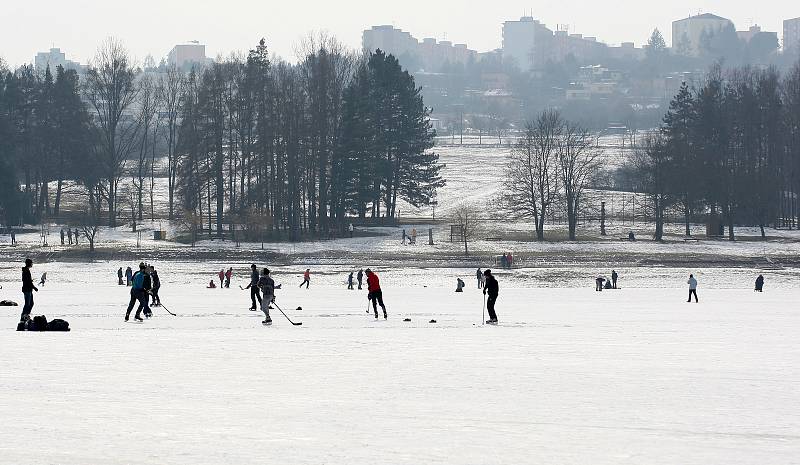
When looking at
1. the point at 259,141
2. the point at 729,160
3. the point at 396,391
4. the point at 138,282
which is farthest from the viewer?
the point at 729,160

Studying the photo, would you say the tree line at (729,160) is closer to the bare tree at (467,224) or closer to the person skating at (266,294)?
the bare tree at (467,224)

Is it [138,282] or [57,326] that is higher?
[138,282]

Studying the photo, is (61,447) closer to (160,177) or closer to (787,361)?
(787,361)

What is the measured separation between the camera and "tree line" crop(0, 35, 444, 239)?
3000 inches

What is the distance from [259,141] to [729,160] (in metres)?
37.8

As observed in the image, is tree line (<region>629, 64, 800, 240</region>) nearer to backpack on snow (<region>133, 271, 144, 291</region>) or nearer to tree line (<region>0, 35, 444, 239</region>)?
tree line (<region>0, 35, 444, 239</region>)

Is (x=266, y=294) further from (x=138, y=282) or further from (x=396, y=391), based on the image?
(x=396, y=391)

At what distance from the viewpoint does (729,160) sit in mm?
89188

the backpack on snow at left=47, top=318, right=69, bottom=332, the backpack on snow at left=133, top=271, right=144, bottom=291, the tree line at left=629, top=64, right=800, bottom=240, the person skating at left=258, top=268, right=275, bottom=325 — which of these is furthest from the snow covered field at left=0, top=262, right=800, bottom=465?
the tree line at left=629, top=64, right=800, bottom=240

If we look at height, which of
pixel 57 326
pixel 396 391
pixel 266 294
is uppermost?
pixel 266 294

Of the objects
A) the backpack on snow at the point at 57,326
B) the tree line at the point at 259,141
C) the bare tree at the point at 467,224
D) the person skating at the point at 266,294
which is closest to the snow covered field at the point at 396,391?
the person skating at the point at 266,294

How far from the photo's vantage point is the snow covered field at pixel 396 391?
40.3ft

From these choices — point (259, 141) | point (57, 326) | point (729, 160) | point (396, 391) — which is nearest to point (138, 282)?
point (57, 326)

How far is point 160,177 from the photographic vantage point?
12156 centimetres
